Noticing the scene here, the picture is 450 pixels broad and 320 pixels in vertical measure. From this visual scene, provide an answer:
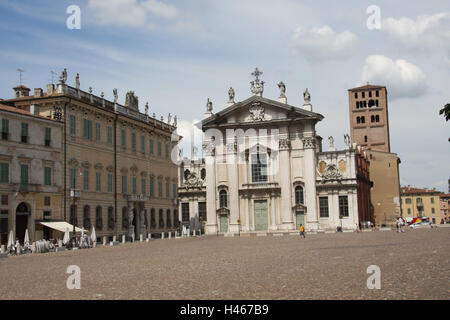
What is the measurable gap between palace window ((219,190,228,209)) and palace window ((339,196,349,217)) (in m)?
12.4

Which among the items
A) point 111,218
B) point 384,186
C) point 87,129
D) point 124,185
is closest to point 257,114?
point 124,185

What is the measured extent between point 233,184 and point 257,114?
26.1 ft

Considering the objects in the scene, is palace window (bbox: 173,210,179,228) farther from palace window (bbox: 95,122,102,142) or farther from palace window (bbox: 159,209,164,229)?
palace window (bbox: 95,122,102,142)

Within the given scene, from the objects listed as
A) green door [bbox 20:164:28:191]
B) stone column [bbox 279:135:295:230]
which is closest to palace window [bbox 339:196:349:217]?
stone column [bbox 279:135:295:230]

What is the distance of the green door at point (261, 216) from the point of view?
59844 mm

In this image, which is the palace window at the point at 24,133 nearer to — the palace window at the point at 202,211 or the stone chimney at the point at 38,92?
the stone chimney at the point at 38,92

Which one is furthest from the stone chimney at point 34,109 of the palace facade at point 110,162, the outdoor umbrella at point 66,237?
the outdoor umbrella at point 66,237

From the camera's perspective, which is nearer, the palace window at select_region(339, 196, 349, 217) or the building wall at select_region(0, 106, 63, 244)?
the building wall at select_region(0, 106, 63, 244)

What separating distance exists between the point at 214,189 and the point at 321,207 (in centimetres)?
1187

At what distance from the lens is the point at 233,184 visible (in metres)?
60.6

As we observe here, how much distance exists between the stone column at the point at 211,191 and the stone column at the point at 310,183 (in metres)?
10.00

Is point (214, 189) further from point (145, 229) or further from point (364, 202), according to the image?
point (364, 202)

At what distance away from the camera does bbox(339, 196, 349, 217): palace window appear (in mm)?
60841
